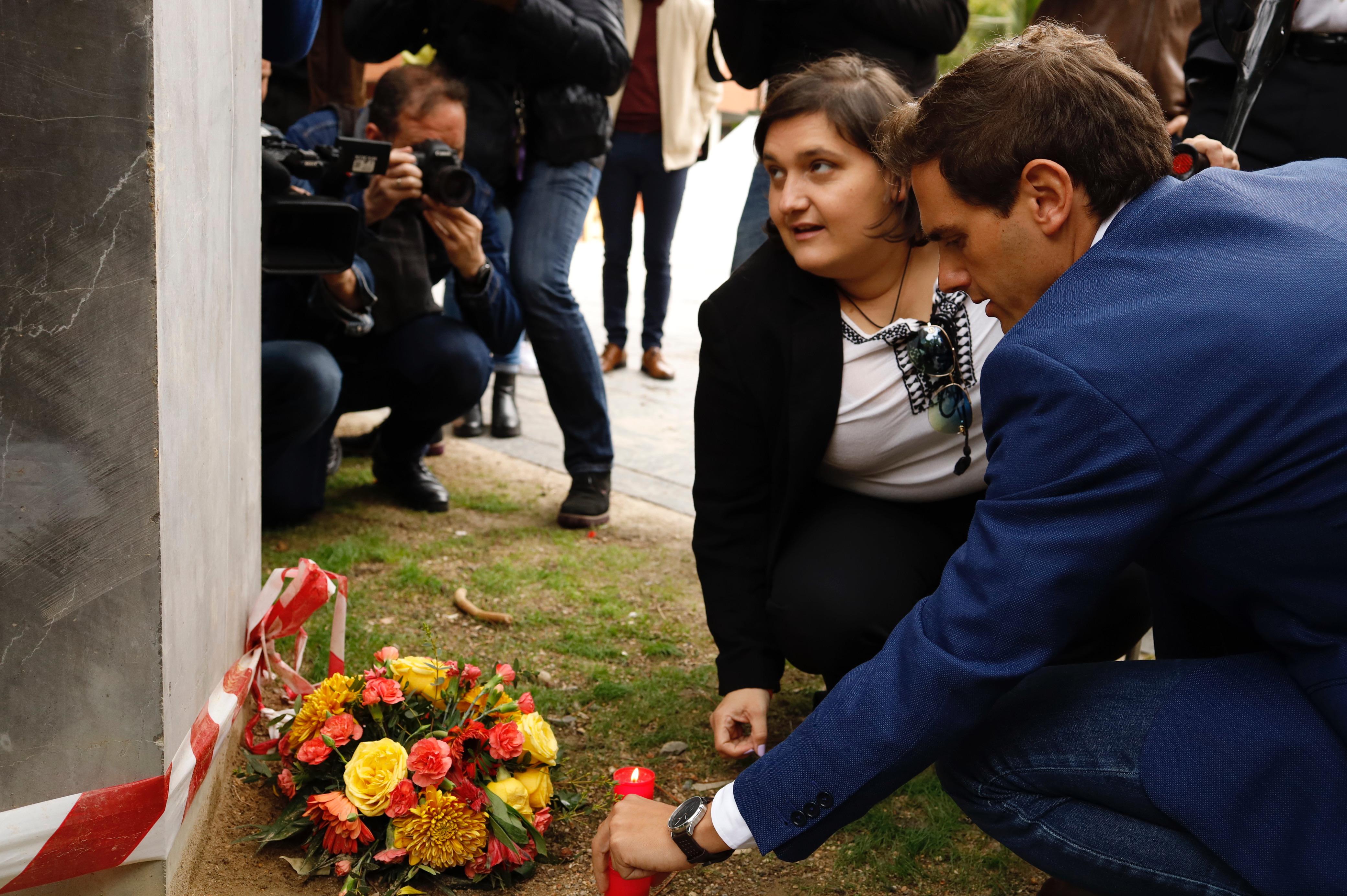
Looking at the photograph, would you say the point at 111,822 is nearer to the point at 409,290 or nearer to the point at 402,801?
the point at 402,801

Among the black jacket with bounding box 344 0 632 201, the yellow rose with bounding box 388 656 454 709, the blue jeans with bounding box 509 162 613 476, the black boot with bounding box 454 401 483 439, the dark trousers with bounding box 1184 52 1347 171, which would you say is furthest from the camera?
the black boot with bounding box 454 401 483 439

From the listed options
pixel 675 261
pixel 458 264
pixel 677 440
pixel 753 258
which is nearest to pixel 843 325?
pixel 753 258

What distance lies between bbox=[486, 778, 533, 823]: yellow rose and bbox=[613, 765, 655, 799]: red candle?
0.60 feet

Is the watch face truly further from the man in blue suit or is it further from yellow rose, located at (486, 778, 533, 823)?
yellow rose, located at (486, 778, 533, 823)

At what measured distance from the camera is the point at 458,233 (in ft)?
11.7

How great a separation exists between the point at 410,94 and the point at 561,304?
768 mm

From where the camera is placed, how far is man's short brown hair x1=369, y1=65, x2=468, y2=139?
3574 mm

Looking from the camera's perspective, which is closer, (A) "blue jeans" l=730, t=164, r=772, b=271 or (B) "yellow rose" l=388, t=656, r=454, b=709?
(B) "yellow rose" l=388, t=656, r=454, b=709

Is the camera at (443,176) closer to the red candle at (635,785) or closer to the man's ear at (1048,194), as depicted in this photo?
the red candle at (635,785)

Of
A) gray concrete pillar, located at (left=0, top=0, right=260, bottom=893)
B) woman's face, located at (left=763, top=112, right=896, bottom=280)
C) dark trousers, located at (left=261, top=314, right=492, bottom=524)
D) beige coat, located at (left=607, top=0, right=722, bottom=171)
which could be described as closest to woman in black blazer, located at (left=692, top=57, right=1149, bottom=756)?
woman's face, located at (left=763, top=112, right=896, bottom=280)

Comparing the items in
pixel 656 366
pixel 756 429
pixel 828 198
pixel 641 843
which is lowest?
pixel 656 366

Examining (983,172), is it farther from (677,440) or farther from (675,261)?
(675,261)

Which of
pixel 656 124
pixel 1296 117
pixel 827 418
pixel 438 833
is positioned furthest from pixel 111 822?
pixel 656 124

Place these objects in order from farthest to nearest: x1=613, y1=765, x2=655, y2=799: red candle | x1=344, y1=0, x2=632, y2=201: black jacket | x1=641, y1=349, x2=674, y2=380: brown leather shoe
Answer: x1=641, y1=349, x2=674, y2=380: brown leather shoe
x1=344, y1=0, x2=632, y2=201: black jacket
x1=613, y1=765, x2=655, y2=799: red candle
